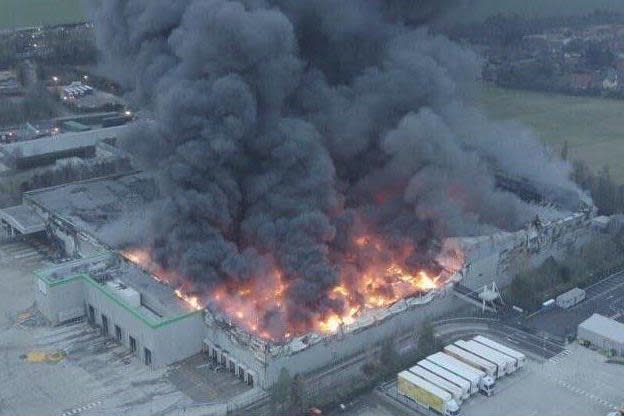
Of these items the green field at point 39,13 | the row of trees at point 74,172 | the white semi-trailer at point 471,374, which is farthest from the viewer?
the green field at point 39,13

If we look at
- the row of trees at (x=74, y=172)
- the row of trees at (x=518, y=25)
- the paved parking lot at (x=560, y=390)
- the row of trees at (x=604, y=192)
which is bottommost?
the paved parking lot at (x=560, y=390)

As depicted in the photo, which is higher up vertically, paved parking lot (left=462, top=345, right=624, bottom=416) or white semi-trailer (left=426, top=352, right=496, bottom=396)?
white semi-trailer (left=426, top=352, right=496, bottom=396)

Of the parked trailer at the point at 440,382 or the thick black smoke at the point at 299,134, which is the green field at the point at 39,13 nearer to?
the thick black smoke at the point at 299,134

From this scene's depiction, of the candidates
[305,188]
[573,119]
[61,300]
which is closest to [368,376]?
[305,188]

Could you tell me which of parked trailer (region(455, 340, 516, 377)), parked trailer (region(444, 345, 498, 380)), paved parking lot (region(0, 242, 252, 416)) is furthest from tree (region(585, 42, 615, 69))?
paved parking lot (region(0, 242, 252, 416))

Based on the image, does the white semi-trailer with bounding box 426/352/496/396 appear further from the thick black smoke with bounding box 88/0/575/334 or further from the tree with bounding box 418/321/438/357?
the thick black smoke with bounding box 88/0/575/334

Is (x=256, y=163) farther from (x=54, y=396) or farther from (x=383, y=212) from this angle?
(x=54, y=396)

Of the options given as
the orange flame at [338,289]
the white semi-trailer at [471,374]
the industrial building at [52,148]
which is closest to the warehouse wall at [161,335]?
the orange flame at [338,289]
